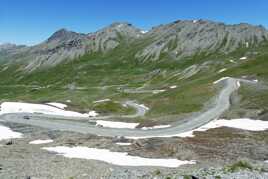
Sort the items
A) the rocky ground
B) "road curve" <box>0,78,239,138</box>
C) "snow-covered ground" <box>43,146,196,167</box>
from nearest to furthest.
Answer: the rocky ground
"snow-covered ground" <box>43,146,196,167</box>
"road curve" <box>0,78,239,138</box>

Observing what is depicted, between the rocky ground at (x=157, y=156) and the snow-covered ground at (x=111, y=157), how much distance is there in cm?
144

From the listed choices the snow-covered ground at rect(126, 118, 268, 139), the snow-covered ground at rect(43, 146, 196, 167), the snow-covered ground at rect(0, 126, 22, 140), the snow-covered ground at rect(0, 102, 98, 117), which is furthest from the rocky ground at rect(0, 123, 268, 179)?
the snow-covered ground at rect(0, 102, 98, 117)

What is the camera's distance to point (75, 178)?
3212 cm

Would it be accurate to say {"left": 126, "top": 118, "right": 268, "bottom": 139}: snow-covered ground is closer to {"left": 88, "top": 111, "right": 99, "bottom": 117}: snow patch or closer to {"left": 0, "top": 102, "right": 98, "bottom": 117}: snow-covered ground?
{"left": 88, "top": 111, "right": 99, "bottom": 117}: snow patch

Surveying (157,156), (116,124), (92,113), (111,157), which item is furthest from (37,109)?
(157,156)

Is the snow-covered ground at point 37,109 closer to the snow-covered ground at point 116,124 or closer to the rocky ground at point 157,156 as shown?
the snow-covered ground at point 116,124

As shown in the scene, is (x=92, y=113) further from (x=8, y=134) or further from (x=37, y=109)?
(x=8, y=134)

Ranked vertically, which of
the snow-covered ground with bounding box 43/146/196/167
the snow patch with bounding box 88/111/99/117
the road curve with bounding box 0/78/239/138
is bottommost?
the snow-covered ground with bounding box 43/146/196/167

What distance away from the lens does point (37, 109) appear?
105m

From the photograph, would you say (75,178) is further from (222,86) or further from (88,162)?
(222,86)

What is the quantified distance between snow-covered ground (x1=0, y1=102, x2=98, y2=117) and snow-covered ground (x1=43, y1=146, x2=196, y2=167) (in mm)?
52036

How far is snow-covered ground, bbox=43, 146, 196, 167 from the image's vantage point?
4116 cm

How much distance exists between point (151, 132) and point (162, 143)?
16395mm

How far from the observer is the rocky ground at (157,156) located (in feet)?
96.2
